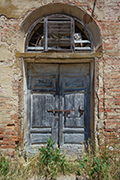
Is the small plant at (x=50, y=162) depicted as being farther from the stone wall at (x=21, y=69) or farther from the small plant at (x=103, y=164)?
the stone wall at (x=21, y=69)

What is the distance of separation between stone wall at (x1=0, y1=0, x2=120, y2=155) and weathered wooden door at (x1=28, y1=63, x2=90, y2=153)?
321mm

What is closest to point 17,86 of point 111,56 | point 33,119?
point 33,119

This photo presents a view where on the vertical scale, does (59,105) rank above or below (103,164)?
above

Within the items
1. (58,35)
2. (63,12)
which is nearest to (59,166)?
(58,35)

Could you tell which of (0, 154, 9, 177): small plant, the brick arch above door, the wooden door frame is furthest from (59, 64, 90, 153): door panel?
(0, 154, 9, 177): small plant

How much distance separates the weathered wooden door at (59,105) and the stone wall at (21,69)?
0.32 m

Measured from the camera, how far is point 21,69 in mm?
3111

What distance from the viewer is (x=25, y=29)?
3262 mm

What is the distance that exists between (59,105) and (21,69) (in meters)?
1.23

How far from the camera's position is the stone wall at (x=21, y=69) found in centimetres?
302

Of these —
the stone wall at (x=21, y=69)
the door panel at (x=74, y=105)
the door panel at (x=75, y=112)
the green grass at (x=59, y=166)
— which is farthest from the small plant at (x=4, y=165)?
the door panel at (x=75, y=112)

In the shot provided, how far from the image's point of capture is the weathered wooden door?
3.31 metres

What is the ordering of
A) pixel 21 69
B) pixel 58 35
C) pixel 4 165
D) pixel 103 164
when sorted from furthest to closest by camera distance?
pixel 58 35 < pixel 21 69 < pixel 4 165 < pixel 103 164

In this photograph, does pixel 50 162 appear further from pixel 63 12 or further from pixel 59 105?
A: pixel 63 12
